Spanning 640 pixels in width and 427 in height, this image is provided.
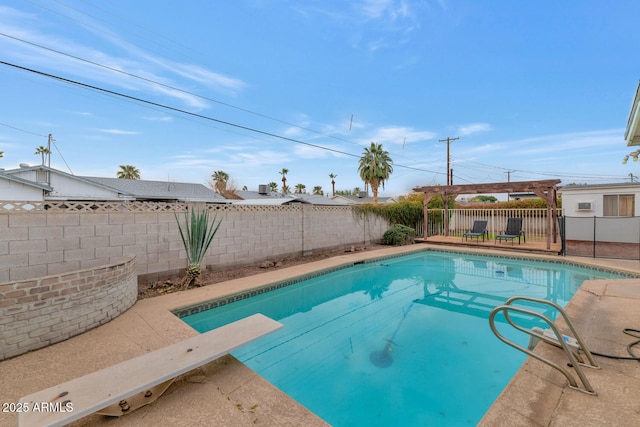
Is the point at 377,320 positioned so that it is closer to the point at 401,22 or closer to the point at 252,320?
the point at 252,320

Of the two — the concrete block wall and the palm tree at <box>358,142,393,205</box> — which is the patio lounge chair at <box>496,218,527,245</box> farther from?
the palm tree at <box>358,142,393,205</box>

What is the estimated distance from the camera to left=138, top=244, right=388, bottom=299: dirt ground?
5692 millimetres

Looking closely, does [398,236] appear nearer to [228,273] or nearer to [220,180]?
[228,273]

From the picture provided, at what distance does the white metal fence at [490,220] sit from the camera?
13562 millimetres

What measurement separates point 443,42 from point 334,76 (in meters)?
4.77

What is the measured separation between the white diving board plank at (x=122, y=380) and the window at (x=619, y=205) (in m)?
15.8

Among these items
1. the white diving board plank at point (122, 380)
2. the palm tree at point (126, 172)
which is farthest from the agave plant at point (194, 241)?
Result: the palm tree at point (126, 172)

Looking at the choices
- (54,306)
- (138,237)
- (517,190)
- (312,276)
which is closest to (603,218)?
(517,190)

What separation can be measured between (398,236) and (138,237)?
34.0 feet

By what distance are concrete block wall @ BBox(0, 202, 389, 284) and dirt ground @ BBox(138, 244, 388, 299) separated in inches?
7.4

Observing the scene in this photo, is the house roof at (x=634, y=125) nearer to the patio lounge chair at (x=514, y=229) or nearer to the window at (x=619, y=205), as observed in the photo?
the patio lounge chair at (x=514, y=229)

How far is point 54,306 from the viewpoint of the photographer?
3.35 meters

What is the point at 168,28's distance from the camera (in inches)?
320

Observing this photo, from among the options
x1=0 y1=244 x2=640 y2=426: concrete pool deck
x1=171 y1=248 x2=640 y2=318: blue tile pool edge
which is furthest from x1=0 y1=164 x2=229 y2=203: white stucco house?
x1=0 y1=244 x2=640 y2=426: concrete pool deck
